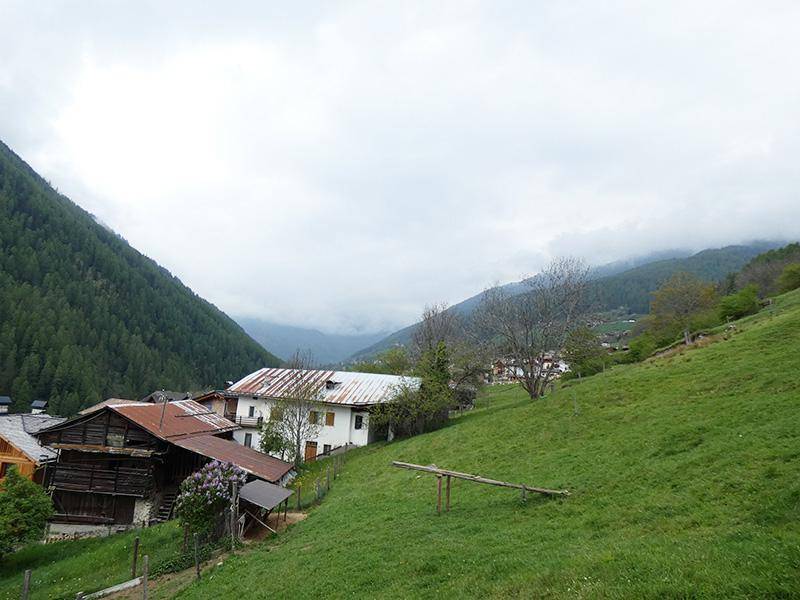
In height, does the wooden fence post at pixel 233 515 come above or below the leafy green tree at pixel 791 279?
below

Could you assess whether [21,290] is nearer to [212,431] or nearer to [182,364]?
[182,364]

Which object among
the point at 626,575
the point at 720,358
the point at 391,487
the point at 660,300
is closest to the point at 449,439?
the point at 391,487

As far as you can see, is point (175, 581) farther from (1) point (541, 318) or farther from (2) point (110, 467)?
(1) point (541, 318)

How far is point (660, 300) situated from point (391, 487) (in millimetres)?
Result: 64687

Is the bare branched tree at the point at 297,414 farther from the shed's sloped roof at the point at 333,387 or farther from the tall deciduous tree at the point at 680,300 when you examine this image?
the tall deciduous tree at the point at 680,300

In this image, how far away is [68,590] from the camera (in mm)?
20266

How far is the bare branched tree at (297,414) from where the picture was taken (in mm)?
42656

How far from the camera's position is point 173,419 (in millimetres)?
37531

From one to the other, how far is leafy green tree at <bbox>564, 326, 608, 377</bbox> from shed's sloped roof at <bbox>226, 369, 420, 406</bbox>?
15.4 meters

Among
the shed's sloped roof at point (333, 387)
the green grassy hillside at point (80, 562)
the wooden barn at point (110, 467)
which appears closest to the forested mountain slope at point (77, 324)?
the shed's sloped roof at point (333, 387)

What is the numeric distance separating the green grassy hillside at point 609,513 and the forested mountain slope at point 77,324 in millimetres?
130686

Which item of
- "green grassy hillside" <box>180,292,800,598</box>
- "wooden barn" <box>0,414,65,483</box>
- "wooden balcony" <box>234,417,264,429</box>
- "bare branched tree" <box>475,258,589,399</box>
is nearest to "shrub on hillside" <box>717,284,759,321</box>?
"bare branched tree" <box>475,258,589,399</box>

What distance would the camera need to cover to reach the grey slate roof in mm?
37531

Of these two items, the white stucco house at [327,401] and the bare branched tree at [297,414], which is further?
the white stucco house at [327,401]
